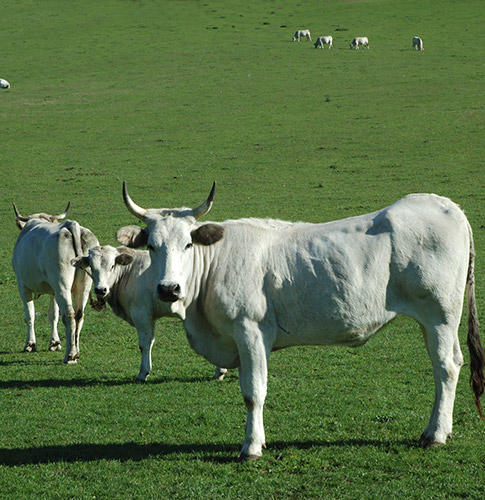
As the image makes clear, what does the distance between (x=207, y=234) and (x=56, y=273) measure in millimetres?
5091

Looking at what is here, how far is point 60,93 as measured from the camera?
4406cm

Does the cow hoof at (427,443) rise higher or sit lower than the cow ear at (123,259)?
lower

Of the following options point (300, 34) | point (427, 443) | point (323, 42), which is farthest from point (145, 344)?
point (300, 34)

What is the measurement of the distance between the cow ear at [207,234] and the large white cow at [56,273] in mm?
4738

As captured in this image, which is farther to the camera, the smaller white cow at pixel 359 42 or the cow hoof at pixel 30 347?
the smaller white cow at pixel 359 42

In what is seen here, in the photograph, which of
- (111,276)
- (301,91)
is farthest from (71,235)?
(301,91)

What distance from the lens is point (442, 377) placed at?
26.4 ft

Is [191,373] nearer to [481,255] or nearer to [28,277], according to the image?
[28,277]

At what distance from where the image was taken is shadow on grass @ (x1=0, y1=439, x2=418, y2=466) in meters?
8.18

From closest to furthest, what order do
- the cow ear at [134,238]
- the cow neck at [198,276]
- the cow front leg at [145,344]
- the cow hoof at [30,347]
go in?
the cow neck at [198,276], the cow ear at [134,238], the cow front leg at [145,344], the cow hoof at [30,347]

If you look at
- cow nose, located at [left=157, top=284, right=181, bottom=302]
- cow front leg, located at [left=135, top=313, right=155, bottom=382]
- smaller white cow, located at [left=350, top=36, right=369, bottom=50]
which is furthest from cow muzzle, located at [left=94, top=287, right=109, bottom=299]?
smaller white cow, located at [left=350, top=36, right=369, bottom=50]

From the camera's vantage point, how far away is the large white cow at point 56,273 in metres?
12.5

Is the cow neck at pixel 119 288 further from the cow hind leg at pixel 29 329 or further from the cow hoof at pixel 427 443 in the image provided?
the cow hoof at pixel 427 443

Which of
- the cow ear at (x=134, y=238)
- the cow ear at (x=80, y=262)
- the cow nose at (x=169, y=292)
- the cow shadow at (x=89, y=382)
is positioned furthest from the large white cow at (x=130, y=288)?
→ the cow nose at (x=169, y=292)
